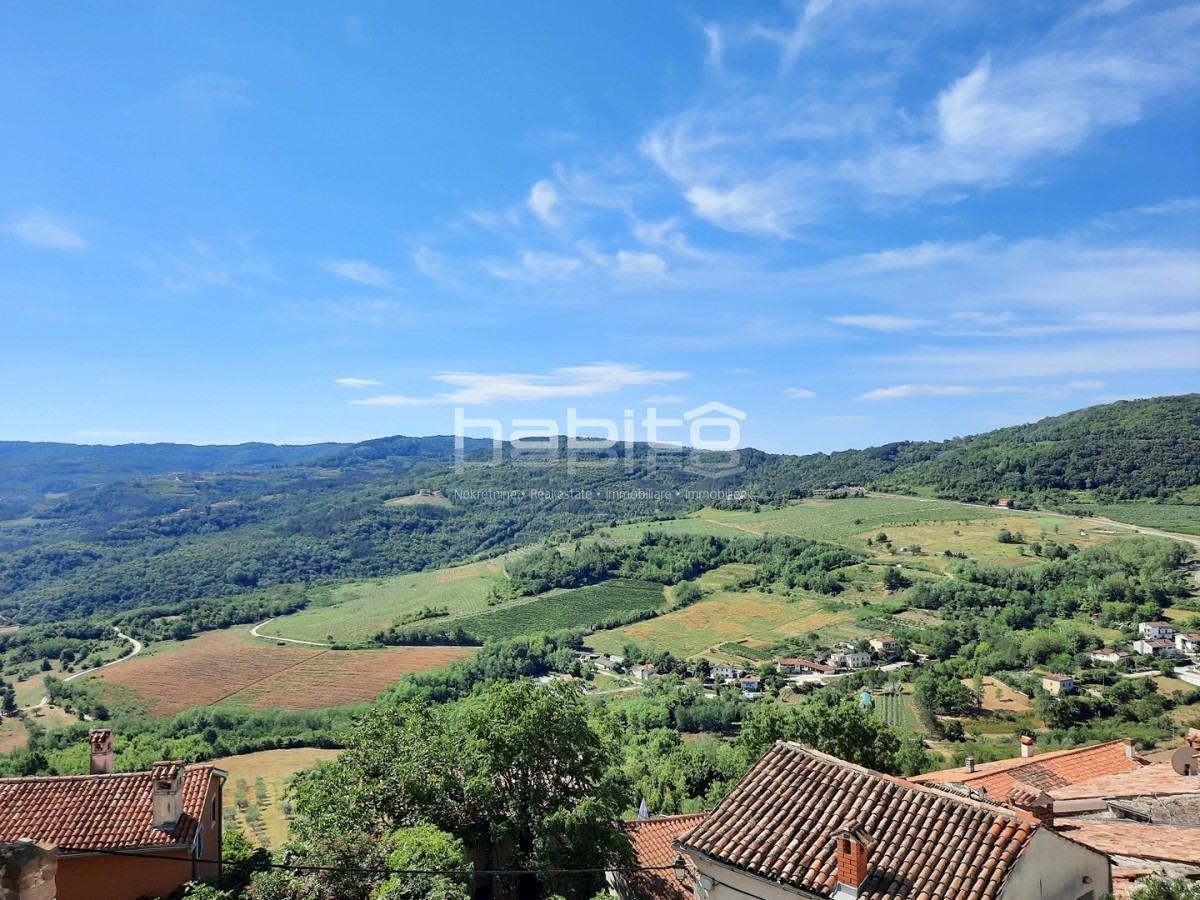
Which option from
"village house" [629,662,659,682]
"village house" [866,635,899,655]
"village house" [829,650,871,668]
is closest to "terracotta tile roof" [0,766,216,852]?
"village house" [629,662,659,682]

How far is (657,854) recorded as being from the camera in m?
13.8

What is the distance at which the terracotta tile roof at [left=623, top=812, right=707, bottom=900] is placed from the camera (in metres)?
11.5

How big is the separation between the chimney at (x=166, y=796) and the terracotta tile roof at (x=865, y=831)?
8136 mm

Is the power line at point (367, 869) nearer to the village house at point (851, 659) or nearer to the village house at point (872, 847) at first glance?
the village house at point (872, 847)

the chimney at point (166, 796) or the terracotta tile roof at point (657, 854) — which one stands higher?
the chimney at point (166, 796)

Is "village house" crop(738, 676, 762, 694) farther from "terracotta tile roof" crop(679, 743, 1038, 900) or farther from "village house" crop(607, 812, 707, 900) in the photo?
"terracotta tile roof" crop(679, 743, 1038, 900)

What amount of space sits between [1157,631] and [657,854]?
58.3 m

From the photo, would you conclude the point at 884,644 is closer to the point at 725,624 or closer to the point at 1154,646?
the point at 725,624

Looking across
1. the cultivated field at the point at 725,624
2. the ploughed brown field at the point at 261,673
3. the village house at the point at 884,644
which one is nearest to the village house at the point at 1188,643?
the village house at the point at 884,644

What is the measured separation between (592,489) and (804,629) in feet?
325

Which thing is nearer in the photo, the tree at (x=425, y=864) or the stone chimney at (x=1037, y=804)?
the tree at (x=425, y=864)

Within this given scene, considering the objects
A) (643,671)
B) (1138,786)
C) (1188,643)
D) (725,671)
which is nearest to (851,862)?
(1138,786)

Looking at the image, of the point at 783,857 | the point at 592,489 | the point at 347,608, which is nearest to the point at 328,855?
the point at 783,857

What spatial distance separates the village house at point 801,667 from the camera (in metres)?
59.5
